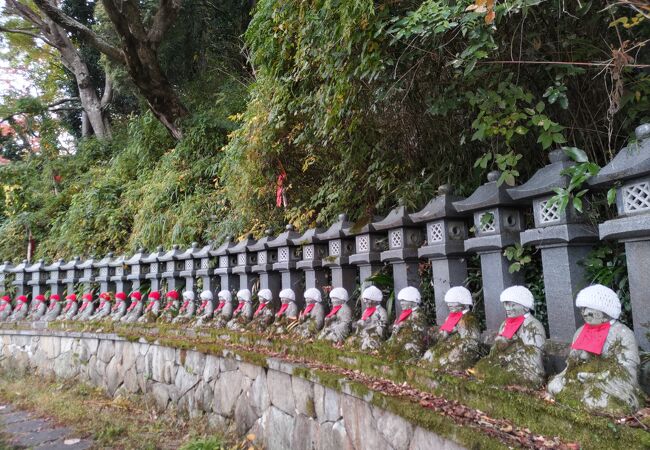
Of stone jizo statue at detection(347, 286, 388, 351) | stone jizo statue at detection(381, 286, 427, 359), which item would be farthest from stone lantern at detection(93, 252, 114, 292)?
stone jizo statue at detection(381, 286, 427, 359)

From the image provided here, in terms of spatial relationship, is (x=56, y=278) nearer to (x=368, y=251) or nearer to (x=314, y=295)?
(x=314, y=295)

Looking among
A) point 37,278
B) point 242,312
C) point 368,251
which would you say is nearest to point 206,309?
point 242,312

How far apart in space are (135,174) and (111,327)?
5.88 metres

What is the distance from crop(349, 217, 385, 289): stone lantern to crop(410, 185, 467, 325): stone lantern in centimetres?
59

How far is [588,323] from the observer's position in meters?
1.94

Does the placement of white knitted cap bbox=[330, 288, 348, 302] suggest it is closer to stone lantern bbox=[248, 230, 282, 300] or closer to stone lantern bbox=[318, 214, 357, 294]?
stone lantern bbox=[318, 214, 357, 294]

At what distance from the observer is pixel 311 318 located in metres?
3.83

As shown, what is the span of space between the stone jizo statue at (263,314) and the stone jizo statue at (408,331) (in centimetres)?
171

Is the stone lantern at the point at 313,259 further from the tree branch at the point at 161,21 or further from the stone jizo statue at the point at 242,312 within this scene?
the tree branch at the point at 161,21

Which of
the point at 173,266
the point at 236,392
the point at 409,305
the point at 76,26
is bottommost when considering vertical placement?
the point at 236,392

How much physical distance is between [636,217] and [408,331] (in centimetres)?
145

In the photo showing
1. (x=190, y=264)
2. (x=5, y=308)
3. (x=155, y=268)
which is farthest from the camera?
(x=5, y=308)

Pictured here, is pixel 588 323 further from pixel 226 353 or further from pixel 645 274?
pixel 226 353

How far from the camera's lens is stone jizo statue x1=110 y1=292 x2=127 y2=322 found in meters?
6.70
